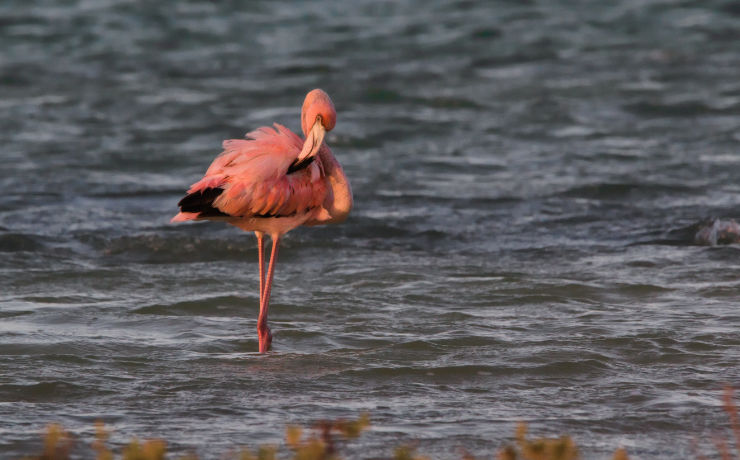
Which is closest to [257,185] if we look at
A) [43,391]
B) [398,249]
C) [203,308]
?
[203,308]

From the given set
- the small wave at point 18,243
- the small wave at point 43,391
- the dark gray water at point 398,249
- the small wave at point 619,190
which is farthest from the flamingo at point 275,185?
the small wave at point 619,190

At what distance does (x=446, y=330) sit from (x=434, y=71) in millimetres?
12105

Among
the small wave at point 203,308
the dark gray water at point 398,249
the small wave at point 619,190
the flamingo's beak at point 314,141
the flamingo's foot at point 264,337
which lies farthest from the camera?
the small wave at point 619,190

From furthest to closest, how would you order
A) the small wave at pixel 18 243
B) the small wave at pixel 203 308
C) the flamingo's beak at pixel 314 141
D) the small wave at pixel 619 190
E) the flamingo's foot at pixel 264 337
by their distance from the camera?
1. the small wave at pixel 619 190
2. the small wave at pixel 18 243
3. the small wave at pixel 203 308
4. the flamingo's foot at pixel 264 337
5. the flamingo's beak at pixel 314 141

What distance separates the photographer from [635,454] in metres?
5.10

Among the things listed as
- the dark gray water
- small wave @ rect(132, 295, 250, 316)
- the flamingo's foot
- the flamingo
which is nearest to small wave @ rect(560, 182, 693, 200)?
the dark gray water

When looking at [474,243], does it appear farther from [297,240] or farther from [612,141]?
[612,141]

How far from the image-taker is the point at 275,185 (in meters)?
6.81

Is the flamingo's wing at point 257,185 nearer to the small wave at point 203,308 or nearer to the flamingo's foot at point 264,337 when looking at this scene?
the flamingo's foot at point 264,337

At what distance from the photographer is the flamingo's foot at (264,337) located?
6.88 m

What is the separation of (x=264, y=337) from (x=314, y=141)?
1.21 metres

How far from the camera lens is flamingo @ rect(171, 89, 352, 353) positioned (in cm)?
677

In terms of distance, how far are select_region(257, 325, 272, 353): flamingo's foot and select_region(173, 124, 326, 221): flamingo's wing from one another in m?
0.68

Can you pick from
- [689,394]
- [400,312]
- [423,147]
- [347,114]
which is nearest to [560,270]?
[400,312]
